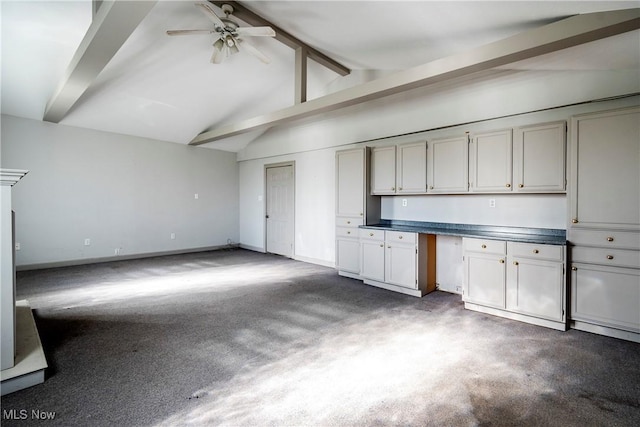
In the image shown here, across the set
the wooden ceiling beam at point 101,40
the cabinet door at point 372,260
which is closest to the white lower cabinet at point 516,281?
the cabinet door at point 372,260

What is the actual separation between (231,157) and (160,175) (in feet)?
6.01

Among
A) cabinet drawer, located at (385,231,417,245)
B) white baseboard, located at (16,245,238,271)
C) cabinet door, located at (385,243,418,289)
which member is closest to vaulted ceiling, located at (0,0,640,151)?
cabinet drawer, located at (385,231,417,245)

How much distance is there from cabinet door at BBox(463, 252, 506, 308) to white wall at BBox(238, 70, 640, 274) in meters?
0.69

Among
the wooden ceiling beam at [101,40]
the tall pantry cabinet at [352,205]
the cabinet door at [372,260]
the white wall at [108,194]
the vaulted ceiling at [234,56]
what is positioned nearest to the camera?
the wooden ceiling beam at [101,40]

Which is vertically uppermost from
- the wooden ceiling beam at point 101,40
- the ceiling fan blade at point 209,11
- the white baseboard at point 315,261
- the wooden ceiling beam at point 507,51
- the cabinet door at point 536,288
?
the ceiling fan blade at point 209,11

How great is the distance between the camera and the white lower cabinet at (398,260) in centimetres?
417

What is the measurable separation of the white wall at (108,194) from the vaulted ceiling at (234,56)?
382mm

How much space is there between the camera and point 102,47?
3094 millimetres

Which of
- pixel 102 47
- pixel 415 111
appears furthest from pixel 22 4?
pixel 415 111

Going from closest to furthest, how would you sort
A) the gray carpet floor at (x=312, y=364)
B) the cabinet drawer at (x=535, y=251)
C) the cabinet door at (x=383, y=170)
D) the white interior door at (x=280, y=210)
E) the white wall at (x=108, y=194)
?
the gray carpet floor at (x=312, y=364)
the cabinet drawer at (x=535, y=251)
the cabinet door at (x=383, y=170)
the white wall at (x=108, y=194)
the white interior door at (x=280, y=210)

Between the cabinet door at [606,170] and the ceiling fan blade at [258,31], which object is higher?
the ceiling fan blade at [258,31]

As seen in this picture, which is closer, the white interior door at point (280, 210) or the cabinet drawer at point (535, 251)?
the cabinet drawer at point (535, 251)

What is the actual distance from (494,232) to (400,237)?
1144mm

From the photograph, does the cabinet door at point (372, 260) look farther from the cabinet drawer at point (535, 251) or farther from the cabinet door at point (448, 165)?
the cabinet drawer at point (535, 251)
